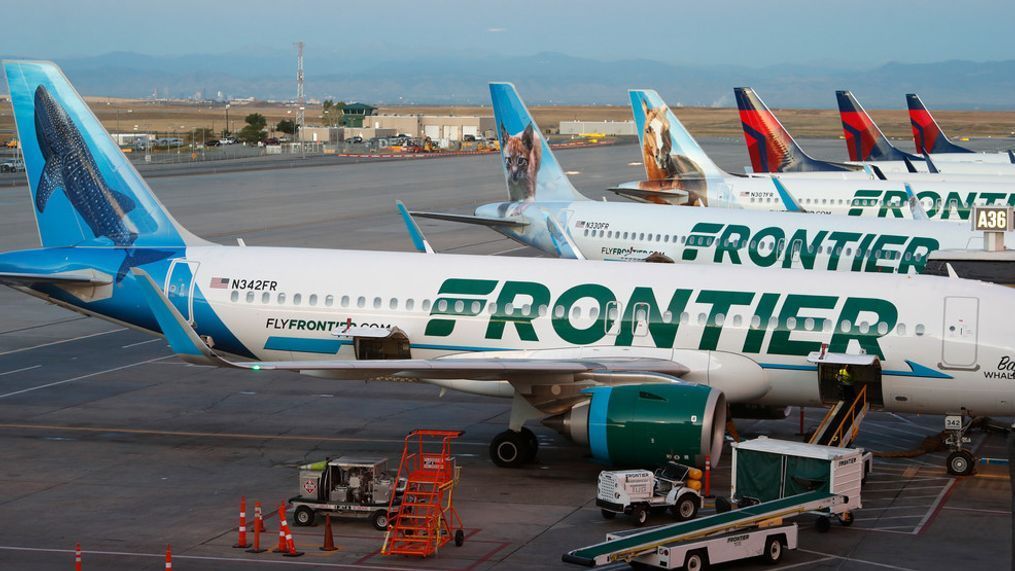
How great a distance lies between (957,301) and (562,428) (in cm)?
860

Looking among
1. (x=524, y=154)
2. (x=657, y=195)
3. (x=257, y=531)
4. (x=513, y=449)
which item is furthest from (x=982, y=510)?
Answer: (x=657, y=195)

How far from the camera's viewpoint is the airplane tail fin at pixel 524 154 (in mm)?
52656

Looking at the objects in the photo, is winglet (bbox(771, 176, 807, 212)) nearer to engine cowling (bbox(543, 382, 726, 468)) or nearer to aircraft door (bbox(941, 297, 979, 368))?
aircraft door (bbox(941, 297, 979, 368))

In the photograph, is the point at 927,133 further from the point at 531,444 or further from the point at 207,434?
the point at 207,434

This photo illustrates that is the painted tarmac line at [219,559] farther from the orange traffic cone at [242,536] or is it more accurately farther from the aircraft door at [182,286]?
the aircraft door at [182,286]

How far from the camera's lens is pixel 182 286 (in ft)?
102

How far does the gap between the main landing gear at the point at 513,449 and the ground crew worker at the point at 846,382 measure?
254 inches

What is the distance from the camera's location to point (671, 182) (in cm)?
6331

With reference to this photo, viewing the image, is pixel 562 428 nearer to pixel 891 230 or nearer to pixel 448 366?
pixel 448 366

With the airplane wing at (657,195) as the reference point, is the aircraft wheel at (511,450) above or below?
below

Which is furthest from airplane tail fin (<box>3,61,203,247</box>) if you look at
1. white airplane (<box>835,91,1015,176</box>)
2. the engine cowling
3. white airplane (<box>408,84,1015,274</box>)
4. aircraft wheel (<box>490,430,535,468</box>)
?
white airplane (<box>835,91,1015,176</box>)

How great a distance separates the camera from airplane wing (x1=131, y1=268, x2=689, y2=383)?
25.5 m

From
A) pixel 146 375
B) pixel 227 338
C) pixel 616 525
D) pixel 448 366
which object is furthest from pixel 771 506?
pixel 146 375

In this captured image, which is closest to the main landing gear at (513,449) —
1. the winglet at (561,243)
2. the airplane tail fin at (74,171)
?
the airplane tail fin at (74,171)
